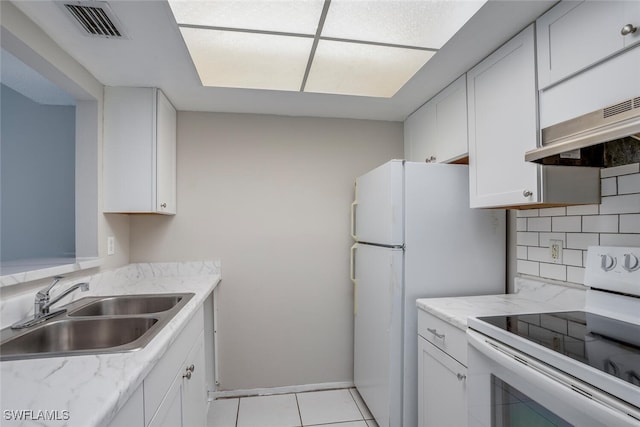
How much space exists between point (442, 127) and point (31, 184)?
9.21 feet

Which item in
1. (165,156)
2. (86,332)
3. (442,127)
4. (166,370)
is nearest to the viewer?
(166,370)

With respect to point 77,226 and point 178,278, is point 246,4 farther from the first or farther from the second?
point 178,278

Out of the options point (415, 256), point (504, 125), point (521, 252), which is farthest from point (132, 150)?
point (521, 252)

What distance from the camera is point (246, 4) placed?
1411mm

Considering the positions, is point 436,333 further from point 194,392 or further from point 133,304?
point 133,304

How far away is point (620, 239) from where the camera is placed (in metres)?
1.36

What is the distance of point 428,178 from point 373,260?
64 cm

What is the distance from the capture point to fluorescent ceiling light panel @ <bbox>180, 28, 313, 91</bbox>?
5.47ft

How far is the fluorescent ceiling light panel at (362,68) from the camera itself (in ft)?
5.87

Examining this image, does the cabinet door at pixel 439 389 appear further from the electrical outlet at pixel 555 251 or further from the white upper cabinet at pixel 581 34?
the white upper cabinet at pixel 581 34

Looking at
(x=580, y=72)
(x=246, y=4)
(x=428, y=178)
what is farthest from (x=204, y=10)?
(x=580, y=72)

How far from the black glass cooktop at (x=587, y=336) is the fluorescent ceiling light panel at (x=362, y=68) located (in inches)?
55.4

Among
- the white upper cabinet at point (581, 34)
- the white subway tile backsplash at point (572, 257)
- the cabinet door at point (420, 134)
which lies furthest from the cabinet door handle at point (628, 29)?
the cabinet door at point (420, 134)

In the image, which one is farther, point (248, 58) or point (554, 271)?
point (248, 58)
